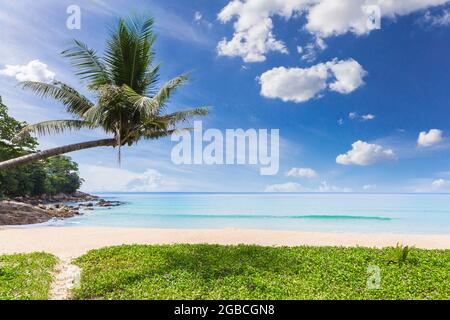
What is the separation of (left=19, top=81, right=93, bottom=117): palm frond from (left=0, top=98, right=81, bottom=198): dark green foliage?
137 centimetres

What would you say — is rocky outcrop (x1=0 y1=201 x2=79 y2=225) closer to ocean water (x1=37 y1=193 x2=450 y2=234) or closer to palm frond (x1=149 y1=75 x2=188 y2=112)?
ocean water (x1=37 y1=193 x2=450 y2=234)

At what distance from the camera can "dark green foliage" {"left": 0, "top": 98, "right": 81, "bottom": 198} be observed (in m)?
23.5

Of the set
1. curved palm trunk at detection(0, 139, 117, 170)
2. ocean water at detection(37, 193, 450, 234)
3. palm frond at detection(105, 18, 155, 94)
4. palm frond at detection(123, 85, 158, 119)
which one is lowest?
ocean water at detection(37, 193, 450, 234)

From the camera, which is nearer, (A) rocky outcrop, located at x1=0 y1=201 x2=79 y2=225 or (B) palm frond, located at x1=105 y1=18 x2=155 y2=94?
(B) palm frond, located at x1=105 y1=18 x2=155 y2=94

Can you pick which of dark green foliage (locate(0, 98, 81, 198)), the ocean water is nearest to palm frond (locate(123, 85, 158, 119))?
dark green foliage (locate(0, 98, 81, 198))

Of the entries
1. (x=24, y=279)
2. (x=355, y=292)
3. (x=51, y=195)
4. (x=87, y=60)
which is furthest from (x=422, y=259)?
(x=51, y=195)

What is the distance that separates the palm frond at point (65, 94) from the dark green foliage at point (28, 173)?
1.37 meters

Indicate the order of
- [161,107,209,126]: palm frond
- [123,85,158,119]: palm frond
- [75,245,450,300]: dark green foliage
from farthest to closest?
1. [161,107,209,126]: palm frond
2. [123,85,158,119]: palm frond
3. [75,245,450,300]: dark green foliage

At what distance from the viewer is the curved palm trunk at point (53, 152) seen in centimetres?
685

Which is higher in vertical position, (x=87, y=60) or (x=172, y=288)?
(x=87, y=60)
